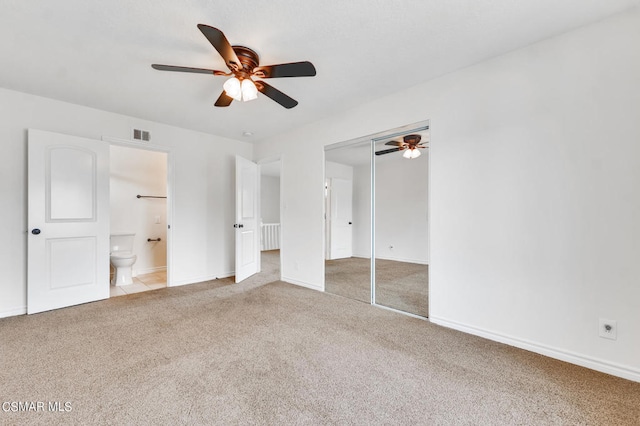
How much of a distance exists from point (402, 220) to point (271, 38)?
10.7 ft

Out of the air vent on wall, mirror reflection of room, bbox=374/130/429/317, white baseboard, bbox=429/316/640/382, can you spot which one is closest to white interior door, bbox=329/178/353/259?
mirror reflection of room, bbox=374/130/429/317

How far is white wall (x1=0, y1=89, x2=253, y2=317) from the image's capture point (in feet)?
9.47

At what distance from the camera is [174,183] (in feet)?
13.3

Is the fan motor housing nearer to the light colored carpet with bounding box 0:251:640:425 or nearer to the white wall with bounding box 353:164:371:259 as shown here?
the light colored carpet with bounding box 0:251:640:425

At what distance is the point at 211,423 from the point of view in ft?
4.58

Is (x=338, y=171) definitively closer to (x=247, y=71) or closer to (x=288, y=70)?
(x=247, y=71)

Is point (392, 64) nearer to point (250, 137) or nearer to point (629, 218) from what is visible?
point (629, 218)

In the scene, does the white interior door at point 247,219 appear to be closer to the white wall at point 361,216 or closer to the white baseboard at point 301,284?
the white baseboard at point 301,284

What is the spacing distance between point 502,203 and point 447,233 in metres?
0.53

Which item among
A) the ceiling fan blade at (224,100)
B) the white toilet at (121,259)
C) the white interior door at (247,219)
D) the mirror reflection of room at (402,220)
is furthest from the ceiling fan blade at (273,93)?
the white toilet at (121,259)

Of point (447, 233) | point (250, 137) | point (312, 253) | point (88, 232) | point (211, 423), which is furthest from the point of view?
point (250, 137)

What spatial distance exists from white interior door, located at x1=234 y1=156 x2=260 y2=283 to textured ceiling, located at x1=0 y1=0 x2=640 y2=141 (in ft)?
5.29

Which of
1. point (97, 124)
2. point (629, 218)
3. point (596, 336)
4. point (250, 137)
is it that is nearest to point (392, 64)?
point (629, 218)

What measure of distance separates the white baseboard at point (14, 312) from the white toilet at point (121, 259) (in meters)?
1.17
